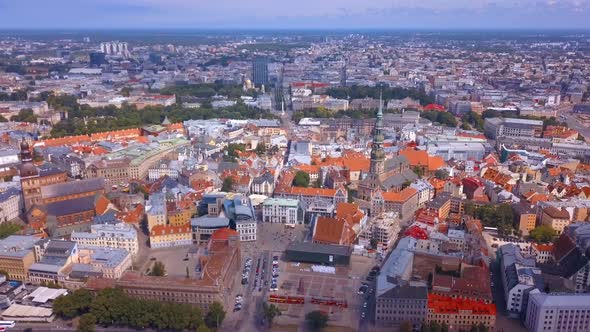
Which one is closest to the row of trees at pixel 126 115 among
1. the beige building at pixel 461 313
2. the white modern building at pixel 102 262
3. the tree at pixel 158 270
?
the white modern building at pixel 102 262

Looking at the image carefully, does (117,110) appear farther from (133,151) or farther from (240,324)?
(240,324)

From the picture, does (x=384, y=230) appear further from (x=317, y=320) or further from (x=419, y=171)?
(x=419, y=171)

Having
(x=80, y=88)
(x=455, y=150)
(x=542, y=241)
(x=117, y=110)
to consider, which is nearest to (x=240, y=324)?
(x=542, y=241)

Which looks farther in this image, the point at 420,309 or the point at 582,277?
the point at 582,277

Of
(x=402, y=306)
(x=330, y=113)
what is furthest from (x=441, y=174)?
(x=330, y=113)

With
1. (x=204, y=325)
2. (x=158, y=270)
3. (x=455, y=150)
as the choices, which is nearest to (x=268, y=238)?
(x=158, y=270)

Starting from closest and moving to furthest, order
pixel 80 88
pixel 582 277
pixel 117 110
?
pixel 582 277 < pixel 117 110 < pixel 80 88

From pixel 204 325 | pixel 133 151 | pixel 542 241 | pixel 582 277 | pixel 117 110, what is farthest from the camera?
pixel 117 110
